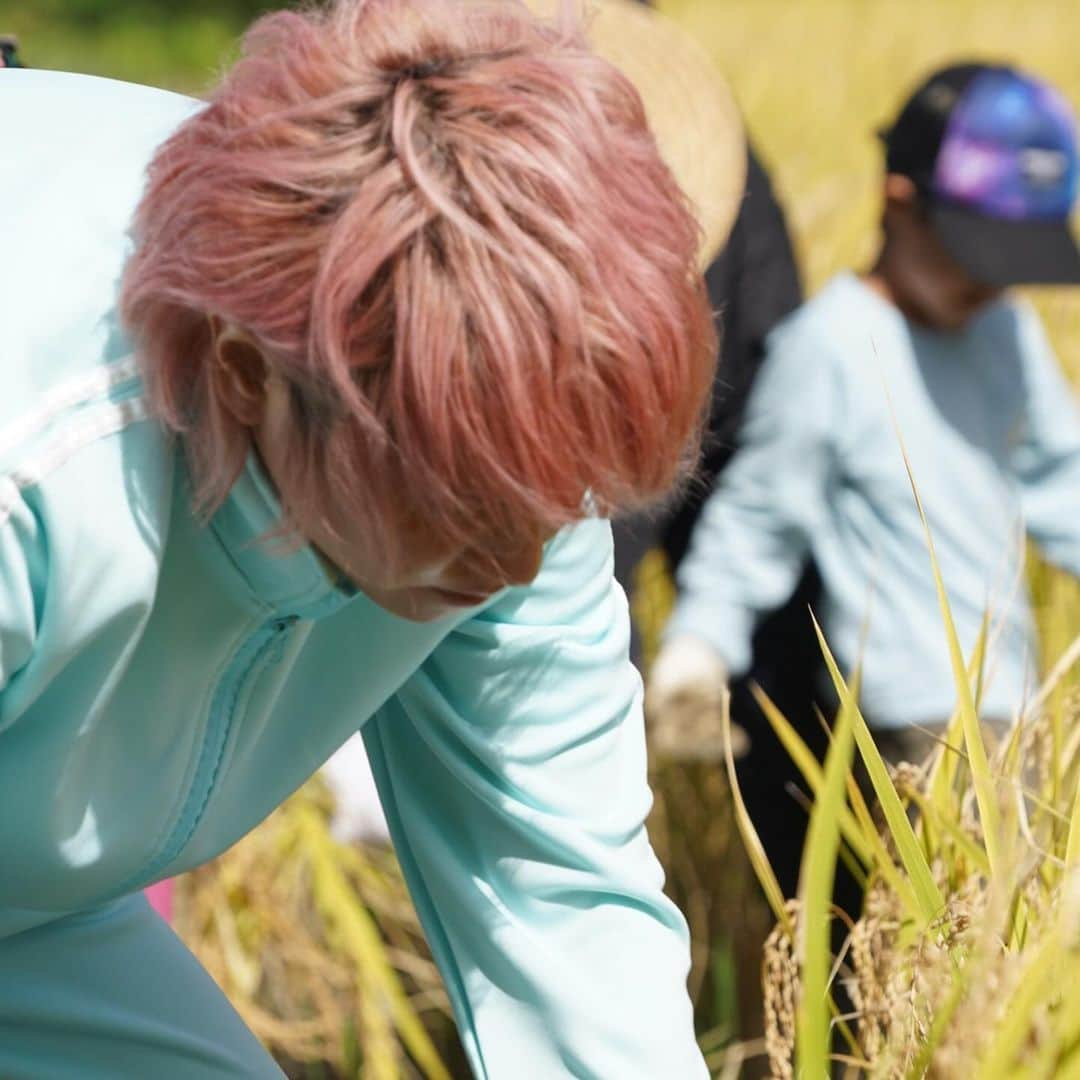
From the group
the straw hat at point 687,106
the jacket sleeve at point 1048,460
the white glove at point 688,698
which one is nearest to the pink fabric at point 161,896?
the white glove at point 688,698

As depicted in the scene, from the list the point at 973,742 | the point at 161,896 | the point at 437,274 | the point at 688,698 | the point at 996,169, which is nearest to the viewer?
the point at 437,274

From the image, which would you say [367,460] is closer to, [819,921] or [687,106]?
[819,921]

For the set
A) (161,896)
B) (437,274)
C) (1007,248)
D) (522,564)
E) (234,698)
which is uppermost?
(437,274)

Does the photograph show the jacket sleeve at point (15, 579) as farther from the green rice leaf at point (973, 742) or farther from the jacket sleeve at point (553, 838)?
the green rice leaf at point (973, 742)

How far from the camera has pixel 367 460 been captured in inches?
31.2

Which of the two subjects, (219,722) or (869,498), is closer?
(219,722)

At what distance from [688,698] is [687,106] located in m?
0.68

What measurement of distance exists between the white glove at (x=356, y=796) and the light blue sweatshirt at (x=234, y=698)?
2.21ft

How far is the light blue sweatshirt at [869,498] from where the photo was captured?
2049 millimetres

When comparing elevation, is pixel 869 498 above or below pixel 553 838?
below

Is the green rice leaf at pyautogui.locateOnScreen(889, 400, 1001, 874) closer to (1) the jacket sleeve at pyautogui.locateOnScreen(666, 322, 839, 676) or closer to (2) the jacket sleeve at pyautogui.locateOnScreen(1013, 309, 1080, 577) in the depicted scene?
(1) the jacket sleeve at pyautogui.locateOnScreen(666, 322, 839, 676)

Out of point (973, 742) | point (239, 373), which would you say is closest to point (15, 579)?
point (239, 373)

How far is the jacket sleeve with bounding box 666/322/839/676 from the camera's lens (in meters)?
2.09

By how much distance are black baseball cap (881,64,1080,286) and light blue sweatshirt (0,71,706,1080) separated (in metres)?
1.23
